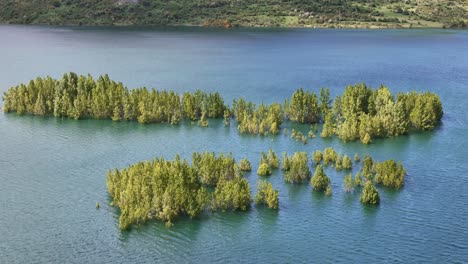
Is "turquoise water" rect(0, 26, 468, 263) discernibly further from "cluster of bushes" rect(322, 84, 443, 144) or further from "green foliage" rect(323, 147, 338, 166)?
"green foliage" rect(323, 147, 338, 166)

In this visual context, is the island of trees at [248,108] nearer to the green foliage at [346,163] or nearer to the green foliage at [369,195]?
the green foliage at [346,163]

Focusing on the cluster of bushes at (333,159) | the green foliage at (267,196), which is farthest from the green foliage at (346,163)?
the green foliage at (267,196)

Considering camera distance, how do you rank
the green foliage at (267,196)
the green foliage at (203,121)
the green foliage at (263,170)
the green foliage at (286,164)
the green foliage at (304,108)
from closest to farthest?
1. the green foliage at (267,196)
2. the green foliage at (263,170)
3. the green foliage at (286,164)
4. the green foliage at (203,121)
5. the green foliage at (304,108)

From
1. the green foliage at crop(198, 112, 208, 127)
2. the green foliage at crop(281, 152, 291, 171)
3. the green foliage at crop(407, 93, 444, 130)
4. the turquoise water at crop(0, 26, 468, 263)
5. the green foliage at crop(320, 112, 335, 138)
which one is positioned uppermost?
the green foliage at crop(407, 93, 444, 130)

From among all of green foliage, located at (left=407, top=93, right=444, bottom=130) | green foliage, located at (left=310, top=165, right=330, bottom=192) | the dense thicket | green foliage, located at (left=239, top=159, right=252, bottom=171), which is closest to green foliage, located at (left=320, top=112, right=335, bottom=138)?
green foliage, located at (left=407, top=93, right=444, bottom=130)

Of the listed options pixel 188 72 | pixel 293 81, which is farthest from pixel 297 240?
pixel 188 72

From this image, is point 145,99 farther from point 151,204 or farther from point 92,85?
point 151,204
